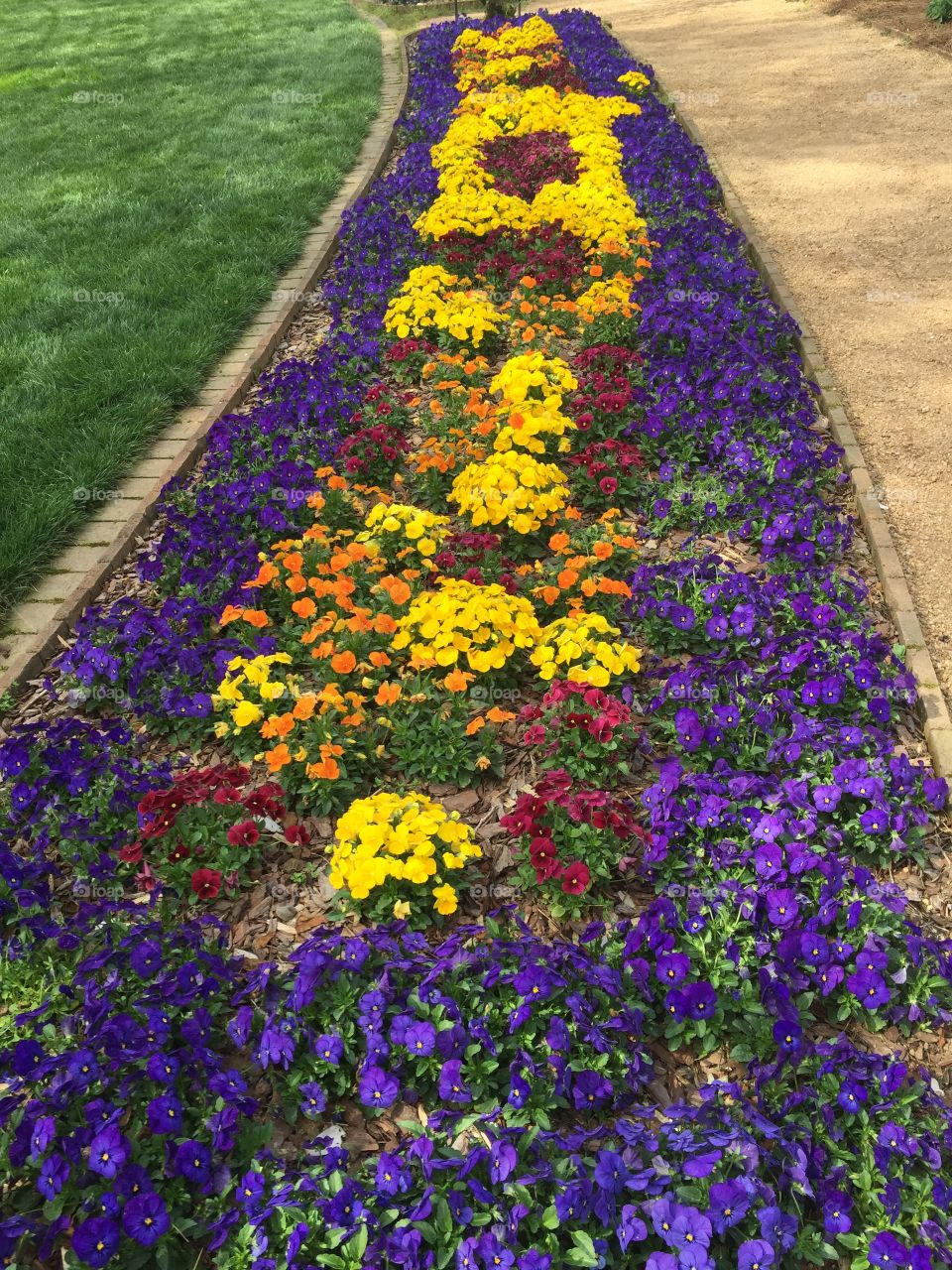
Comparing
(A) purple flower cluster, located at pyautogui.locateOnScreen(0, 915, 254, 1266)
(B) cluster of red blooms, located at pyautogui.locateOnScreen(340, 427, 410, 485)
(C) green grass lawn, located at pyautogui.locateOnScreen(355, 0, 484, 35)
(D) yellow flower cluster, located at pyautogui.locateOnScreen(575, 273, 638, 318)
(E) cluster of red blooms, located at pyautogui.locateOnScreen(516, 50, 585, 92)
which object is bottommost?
(A) purple flower cluster, located at pyautogui.locateOnScreen(0, 915, 254, 1266)

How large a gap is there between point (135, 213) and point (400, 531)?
18.9 ft

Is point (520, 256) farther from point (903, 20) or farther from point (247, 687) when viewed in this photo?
point (903, 20)

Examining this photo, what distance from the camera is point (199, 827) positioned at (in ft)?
10.4

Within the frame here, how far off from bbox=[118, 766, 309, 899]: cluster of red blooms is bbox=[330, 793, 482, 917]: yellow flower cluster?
30cm

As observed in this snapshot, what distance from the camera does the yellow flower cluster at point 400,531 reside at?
4.20 metres

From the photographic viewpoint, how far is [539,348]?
20.0 ft

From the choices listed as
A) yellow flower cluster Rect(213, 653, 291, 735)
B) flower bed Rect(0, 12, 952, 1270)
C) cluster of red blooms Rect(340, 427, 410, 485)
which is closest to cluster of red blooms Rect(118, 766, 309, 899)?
flower bed Rect(0, 12, 952, 1270)

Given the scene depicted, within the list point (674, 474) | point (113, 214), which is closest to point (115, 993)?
point (674, 474)

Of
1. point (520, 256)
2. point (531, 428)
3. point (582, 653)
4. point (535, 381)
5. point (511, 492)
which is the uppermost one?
point (520, 256)

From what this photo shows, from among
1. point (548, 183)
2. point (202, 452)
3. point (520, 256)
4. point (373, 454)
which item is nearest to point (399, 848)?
point (373, 454)

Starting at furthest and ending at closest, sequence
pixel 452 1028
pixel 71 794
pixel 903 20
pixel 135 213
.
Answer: pixel 903 20 < pixel 135 213 < pixel 71 794 < pixel 452 1028

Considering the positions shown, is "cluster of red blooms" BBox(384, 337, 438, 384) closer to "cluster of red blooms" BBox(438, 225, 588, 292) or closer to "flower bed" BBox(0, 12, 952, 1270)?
"flower bed" BBox(0, 12, 952, 1270)

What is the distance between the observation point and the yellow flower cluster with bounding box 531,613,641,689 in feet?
11.6

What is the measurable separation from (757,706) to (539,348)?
3.49m
